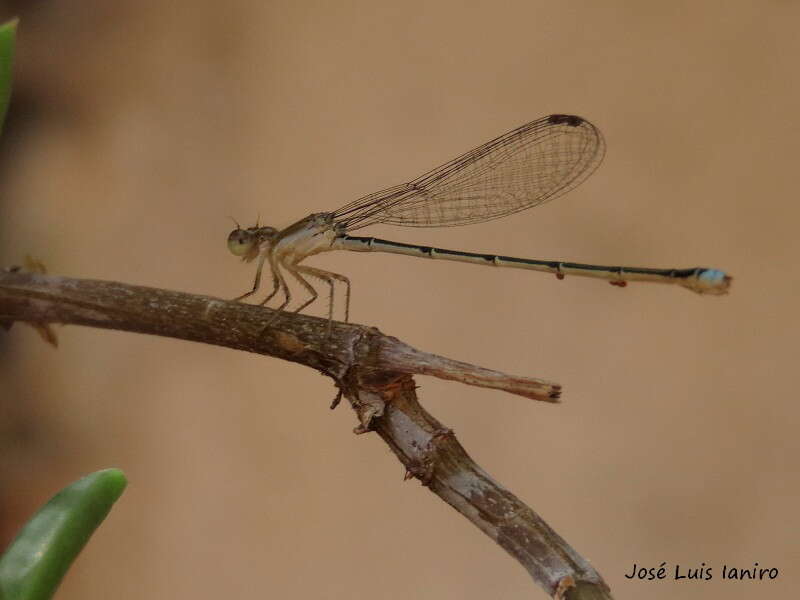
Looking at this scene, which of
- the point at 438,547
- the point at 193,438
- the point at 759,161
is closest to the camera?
the point at 759,161

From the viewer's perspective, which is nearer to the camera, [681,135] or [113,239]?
[681,135]

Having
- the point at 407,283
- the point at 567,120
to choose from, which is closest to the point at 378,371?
the point at 567,120

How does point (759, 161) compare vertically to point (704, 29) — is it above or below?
below

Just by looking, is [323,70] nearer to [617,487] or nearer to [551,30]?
[551,30]

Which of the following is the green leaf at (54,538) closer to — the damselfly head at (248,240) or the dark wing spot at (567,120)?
the damselfly head at (248,240)

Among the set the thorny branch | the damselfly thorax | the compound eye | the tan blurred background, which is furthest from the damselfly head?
the tan blurred background

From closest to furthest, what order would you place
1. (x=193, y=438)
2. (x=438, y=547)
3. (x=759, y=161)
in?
(x=759, y=161) → (x=438, y=547) → (x=193, y=438)

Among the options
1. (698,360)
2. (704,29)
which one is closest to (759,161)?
(704,29)
